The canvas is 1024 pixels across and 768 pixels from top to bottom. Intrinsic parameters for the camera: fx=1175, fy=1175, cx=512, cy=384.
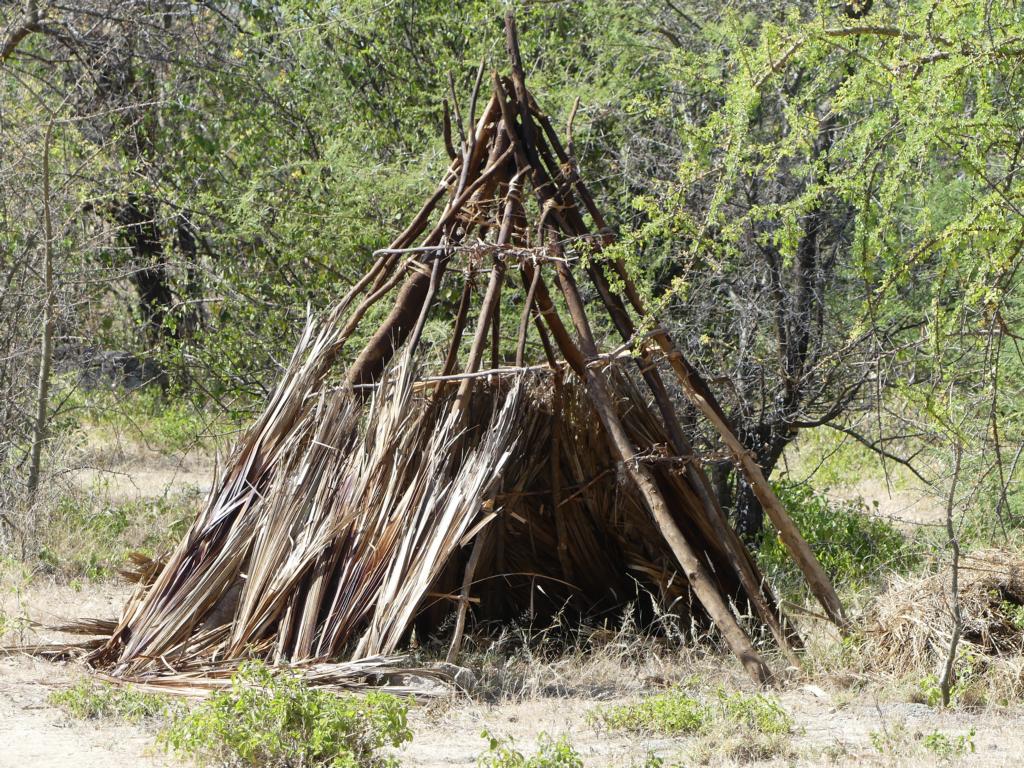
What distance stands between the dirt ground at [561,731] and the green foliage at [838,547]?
71.5 inches

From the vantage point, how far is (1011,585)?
5840mm

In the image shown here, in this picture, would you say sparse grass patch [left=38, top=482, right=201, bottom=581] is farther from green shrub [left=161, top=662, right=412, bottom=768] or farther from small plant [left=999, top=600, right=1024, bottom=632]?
small plant [left=999, top=600, right=1024, bottom=632]

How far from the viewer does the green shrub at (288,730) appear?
424 centimetres

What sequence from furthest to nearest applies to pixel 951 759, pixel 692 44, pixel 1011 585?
1. pixel 692 44
2. pixel 1011 585
3. pixel 951 759

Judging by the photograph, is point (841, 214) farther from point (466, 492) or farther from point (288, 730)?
point (288, 730)

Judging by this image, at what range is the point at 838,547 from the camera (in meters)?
8.57

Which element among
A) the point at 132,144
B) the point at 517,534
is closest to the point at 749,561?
the point at 517,534

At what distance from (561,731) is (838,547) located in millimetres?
4222

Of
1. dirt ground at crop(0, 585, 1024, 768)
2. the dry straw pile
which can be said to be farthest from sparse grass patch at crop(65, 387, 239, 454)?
dirt ground at crop(0, 585, 1024, 768)

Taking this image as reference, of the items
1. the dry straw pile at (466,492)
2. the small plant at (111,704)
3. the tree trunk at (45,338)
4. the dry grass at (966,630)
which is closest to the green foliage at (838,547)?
the dry grass at (966,630)

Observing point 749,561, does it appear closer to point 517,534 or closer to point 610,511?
point 610,511

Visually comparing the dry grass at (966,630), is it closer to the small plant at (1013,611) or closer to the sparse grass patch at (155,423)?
the small plant at (1013,611)

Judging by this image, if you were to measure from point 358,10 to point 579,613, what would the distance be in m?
5.94

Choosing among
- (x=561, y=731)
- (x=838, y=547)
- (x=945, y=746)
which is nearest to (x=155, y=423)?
(x=838, y=547)
